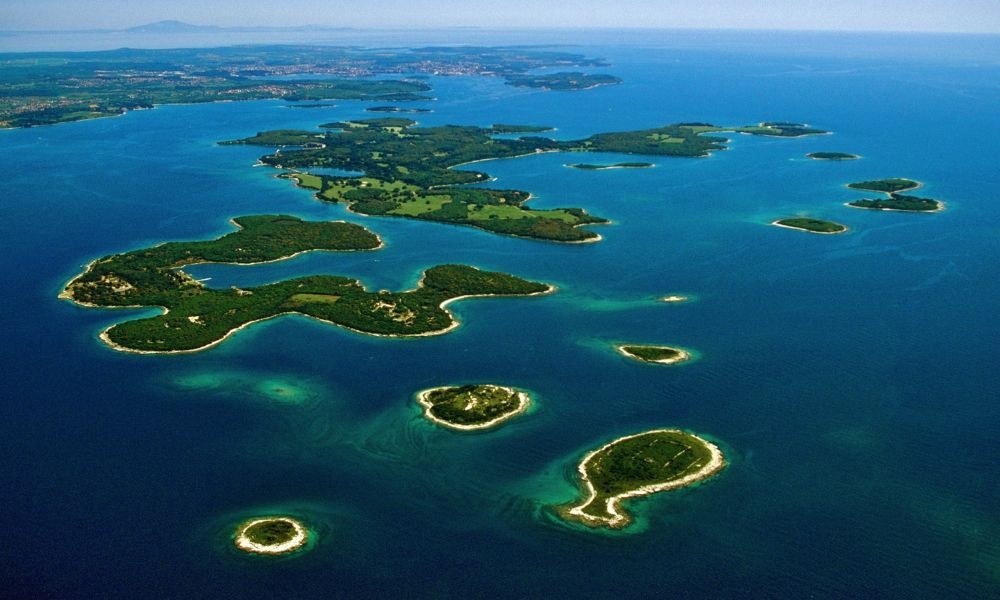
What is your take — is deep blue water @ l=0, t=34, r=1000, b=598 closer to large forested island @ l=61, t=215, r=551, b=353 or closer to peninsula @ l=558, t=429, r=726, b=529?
peninsula @ l=558, t=429, r=726, b=529

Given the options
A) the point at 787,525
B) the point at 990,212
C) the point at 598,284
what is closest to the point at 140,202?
the point at 598,284

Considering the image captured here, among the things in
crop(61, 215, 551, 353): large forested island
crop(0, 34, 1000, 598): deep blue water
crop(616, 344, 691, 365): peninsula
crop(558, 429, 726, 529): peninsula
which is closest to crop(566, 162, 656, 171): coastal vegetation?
crop(0, 34, 1000, 598): deep blue water

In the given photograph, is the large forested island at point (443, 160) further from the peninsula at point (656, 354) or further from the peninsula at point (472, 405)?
the peninsula at point (472, 405)

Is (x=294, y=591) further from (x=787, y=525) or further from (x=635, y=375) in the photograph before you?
(x=635, y=375)

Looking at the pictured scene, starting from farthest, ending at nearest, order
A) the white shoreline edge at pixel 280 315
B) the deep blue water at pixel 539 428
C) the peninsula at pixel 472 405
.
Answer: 1. the white shoreline edge at pixel 280 315
2. the peninsula at pixel 472 405
3. the deep blue water at pixel 539 428

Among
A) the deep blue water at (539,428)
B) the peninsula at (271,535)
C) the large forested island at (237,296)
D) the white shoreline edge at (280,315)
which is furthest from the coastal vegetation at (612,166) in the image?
the peninsula at (271,535)

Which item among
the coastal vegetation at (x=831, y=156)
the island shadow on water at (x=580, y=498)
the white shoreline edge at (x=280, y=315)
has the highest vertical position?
the coastal vegetation at (x=831, y=156)

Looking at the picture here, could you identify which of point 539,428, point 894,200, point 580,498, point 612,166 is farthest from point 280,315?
point 894,200
